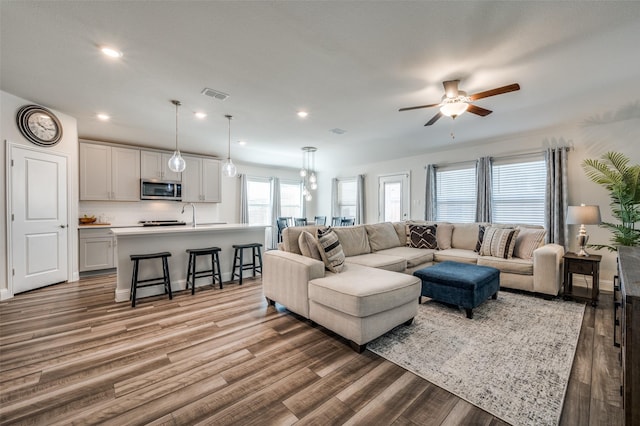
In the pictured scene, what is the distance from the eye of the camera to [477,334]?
2545 millimetres

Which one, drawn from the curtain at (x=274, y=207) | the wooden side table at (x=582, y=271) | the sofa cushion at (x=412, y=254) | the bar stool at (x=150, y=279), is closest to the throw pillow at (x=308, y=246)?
the sofa cushion at (x=412, y=254)

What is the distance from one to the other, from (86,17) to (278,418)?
10.4 feet

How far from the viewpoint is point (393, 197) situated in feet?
22.2

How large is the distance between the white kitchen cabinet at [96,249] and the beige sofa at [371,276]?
3543 millimetres

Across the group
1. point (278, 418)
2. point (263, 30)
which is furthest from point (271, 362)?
point (263, 30)

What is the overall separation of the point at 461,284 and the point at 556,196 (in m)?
2.78

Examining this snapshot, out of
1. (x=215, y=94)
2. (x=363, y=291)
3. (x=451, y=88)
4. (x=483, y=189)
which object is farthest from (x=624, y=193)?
(x=215, y=94)

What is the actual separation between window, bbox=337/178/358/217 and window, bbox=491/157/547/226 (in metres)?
3.45

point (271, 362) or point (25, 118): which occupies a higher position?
point (25, 118)

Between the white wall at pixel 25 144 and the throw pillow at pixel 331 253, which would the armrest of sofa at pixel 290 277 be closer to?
the throw pillow at pixel 331 253

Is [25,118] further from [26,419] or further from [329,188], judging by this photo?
[329,188]

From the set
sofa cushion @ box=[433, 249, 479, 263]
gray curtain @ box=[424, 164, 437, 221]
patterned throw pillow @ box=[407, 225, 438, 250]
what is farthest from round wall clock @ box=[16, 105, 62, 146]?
gray curtain @ box=[424, 164, 437, 221]

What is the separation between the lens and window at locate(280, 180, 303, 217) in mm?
8197

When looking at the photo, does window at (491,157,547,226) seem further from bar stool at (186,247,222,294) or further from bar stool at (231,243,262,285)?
bar stool at (186,247,222,294)
